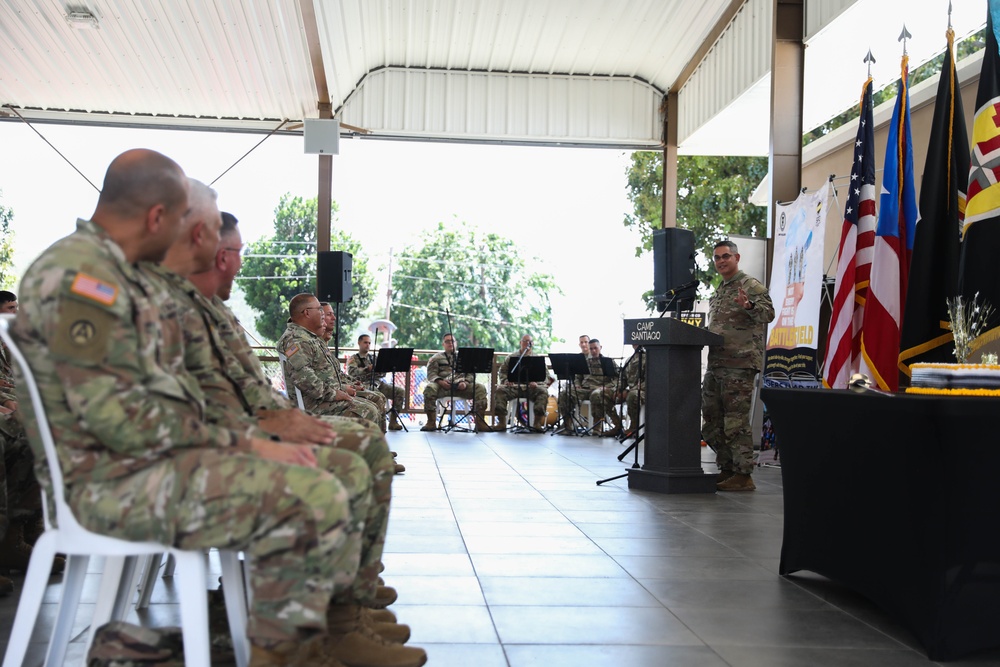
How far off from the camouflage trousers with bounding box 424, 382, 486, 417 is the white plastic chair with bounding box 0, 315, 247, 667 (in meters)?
10.1

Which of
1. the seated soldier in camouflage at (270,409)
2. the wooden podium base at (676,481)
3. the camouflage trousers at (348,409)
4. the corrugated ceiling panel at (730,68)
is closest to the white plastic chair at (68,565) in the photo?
the seated soldier in camouflage at (270,409)

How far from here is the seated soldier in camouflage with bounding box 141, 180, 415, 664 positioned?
80.1 inches

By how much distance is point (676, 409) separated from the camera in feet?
18.8

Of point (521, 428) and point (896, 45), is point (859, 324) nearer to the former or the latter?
point (896, 45)

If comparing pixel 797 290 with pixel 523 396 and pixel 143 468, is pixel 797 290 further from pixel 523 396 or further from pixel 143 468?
pixel 143 468

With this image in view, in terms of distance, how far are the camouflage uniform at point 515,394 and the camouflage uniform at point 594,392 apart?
26 centimetres

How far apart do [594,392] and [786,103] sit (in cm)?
493

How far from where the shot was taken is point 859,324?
535 centimetres

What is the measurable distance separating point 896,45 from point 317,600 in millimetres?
9131

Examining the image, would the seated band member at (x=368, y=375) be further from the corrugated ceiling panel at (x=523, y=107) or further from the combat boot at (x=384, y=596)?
the combat boot at (x=384, y=596)

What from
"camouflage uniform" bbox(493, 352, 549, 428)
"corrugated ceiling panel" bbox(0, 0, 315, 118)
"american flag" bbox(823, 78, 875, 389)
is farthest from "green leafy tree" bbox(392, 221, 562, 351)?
"american flag" bbox(823, 78, 875, 389)

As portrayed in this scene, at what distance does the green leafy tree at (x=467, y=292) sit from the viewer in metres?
33.9

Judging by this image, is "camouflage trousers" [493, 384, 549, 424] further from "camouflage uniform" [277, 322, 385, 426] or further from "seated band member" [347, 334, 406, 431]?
"camouflage uniform" [277, 322, 385, 426]

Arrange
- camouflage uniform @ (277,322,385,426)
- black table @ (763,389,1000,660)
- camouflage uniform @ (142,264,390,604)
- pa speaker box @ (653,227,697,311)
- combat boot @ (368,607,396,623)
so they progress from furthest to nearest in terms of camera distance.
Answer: pa speaker box @ (653,227,697,311) → camouflage uniform @ (277,322,385,426) → combat boot @ (368,607,396,623) → black table @ (763,389,1000,660) → camouflage uniform @ (142,264,390,604)
